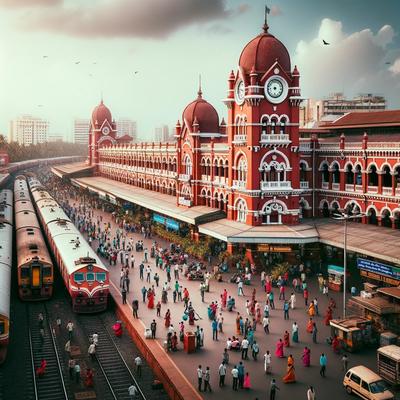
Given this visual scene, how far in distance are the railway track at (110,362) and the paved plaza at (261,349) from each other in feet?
7.38

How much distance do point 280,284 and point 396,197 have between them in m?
11.1

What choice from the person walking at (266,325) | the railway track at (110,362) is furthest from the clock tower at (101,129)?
the person walking at (266,325)

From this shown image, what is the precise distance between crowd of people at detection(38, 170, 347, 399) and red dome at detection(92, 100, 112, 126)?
55.8 metres

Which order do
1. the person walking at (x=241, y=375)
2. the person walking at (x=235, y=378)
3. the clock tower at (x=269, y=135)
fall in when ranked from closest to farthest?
1. the person walking at (x=235, y=378)
2. the person walking at (x=241, y=375)
3. the clock tower at (x=269, y=135)

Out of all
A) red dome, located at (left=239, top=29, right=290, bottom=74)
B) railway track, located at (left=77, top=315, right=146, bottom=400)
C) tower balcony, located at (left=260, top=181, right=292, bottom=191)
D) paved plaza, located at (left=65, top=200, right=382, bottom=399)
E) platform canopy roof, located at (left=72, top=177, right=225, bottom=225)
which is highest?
red dome, located at (left=239, top=29, right=290, bottom=74)

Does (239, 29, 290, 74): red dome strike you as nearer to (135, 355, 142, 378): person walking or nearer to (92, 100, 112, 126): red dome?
(135, 355, 142, 378): person walking

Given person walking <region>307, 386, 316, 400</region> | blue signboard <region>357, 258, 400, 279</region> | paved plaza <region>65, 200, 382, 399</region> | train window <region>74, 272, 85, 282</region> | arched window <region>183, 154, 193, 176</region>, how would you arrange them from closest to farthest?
person walking <region>307, 386, 316, 400</region>
paved plaza <region>65, 200, 382, 399</region>
train window <region>74, 272, 85, 282</region>
blue signboard <region>357, 258, 400, 279</region>
arched window <region>183, 154, 193, 176</region>

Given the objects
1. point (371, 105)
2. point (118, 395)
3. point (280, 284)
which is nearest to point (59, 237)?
point (280, 284)

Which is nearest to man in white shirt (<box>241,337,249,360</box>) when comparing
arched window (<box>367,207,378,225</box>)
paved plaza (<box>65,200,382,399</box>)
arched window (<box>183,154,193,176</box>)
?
paved plaza (<box>65,200,382,399</box>)

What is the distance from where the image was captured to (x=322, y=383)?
24.2 meters

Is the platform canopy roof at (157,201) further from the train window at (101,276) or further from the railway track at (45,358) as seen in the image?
the railway track at (45,358)

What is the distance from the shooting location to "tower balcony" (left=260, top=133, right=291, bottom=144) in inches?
1828

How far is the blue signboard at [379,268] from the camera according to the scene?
33.2 meters

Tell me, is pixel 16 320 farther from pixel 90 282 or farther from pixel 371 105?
pixel 371 105
